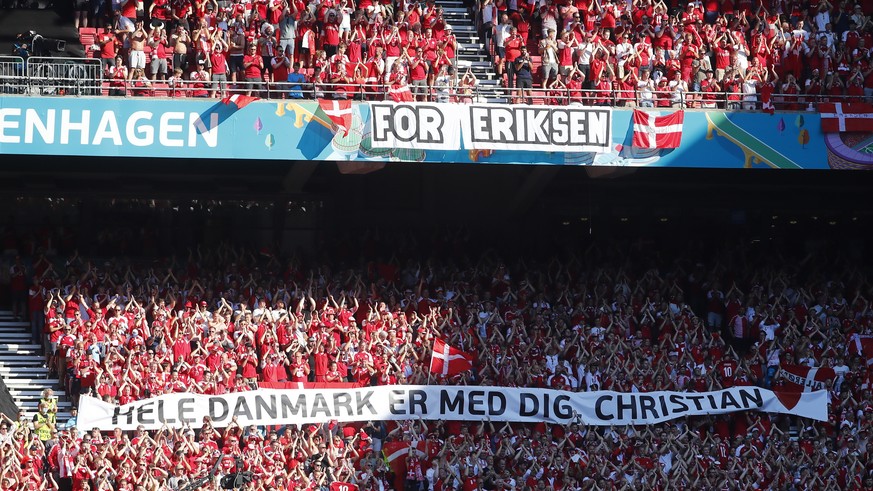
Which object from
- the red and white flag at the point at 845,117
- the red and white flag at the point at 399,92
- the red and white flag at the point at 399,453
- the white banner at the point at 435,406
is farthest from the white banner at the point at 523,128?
the red and white flag at the point at 399,453

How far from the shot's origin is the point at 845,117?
27.8 m

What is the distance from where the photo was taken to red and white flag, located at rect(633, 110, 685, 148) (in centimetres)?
2739

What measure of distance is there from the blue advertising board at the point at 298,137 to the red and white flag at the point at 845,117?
0.56ft

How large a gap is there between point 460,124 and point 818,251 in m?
9.89

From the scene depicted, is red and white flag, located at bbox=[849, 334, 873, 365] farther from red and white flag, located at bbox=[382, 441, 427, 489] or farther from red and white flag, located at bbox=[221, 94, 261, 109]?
red and white flag, located at bbox=[221, 94, 261, 109]

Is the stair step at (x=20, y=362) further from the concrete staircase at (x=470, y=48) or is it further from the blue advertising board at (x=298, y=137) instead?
the concrete staircase at (x=470, y=48)

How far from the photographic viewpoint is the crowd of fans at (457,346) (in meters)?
23.9

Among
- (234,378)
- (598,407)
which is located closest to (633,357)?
(598,407)

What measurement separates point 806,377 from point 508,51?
28.5 feet

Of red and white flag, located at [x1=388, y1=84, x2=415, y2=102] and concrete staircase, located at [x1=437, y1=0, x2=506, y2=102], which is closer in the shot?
red and white flag, located at [x1=388, y1=84, x2=415, y2=102]

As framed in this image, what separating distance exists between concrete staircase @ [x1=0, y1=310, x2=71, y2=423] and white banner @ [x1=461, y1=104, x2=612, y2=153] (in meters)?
8.78

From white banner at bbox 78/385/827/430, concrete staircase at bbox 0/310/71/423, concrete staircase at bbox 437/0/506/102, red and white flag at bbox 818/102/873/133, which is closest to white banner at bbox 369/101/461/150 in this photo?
concrete staircase at bbox 437/0/506/102

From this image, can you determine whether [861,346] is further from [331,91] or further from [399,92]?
[331,91]

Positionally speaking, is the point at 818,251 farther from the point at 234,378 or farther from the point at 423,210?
the point at 234,378
